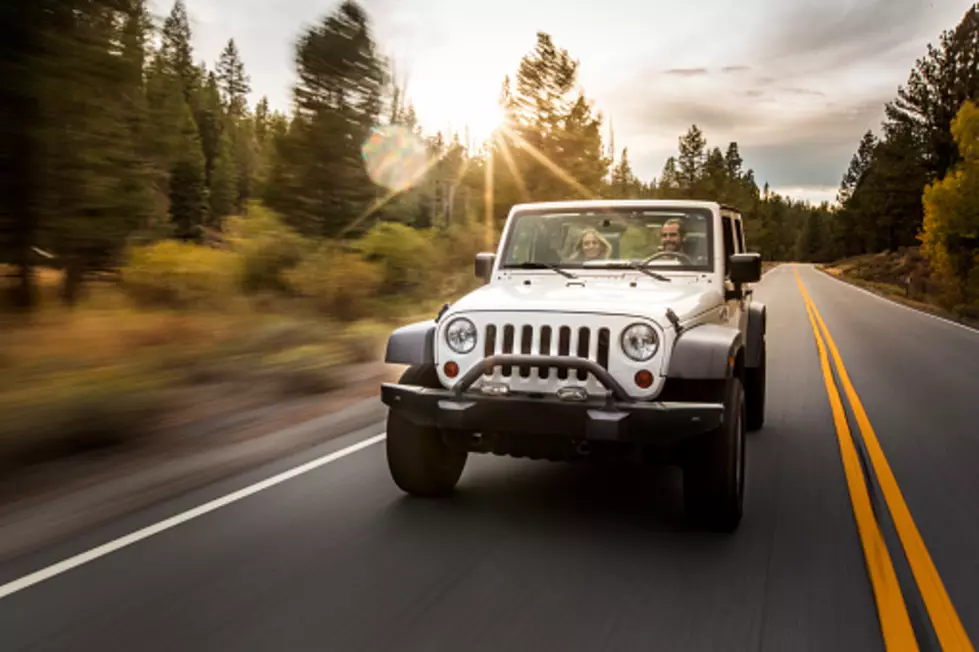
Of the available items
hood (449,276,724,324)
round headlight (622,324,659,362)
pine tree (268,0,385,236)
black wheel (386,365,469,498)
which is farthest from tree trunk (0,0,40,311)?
pine tree (268,0,385,236)

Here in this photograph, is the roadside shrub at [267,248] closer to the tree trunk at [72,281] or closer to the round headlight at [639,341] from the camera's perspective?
the tree trunk at [72,281]

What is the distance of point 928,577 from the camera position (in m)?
4.24

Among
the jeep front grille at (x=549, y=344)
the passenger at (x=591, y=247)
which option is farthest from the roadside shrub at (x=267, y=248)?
the jeep front grille at (x=549, y=344)

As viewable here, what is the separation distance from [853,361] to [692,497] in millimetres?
10331

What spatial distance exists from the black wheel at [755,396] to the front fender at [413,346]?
12.2 feet

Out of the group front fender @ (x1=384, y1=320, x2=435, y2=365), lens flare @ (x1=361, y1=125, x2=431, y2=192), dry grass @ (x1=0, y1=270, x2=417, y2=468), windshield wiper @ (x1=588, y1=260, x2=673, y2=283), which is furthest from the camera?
lens flare @ (x1=361, y1=125, x2=431, y2=192)

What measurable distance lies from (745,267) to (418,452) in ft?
8.82

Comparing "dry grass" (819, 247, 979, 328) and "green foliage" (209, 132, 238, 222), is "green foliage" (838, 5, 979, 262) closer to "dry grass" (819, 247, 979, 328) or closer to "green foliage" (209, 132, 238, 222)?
"dry grass" (819, 247, 979, 328)

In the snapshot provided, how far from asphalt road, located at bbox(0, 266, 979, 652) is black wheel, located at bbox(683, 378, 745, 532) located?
0.14 meters

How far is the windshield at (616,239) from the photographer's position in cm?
627

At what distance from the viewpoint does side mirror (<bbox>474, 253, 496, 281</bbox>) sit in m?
6.52

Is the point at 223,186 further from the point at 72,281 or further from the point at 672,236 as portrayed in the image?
the point at 672,236

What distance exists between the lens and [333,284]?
63.5ft

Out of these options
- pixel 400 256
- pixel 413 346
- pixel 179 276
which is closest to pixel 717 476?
pixel 413 346
